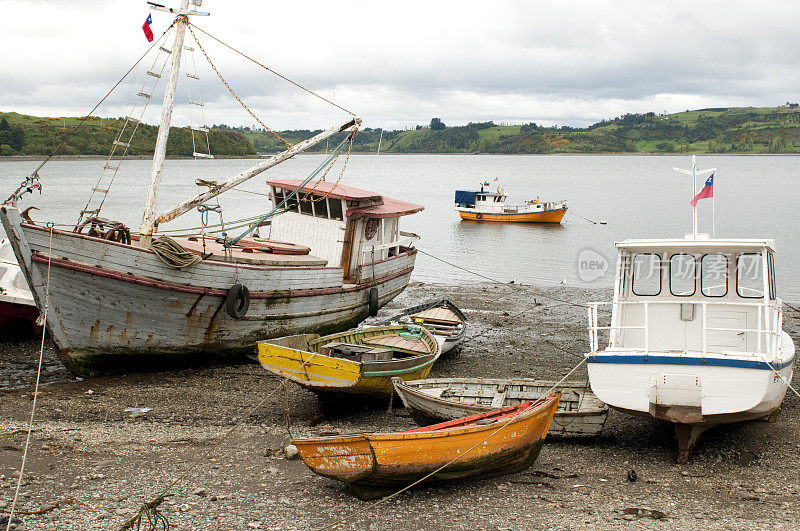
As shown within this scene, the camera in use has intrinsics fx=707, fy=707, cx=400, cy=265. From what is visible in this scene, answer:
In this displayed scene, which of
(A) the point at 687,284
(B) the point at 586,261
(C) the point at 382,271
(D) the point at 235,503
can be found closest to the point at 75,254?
(D) the point at 235,503

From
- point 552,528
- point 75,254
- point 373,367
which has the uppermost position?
point 75,254

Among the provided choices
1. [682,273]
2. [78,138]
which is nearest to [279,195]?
[682,273]

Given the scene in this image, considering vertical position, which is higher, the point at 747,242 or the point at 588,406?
the point at 747,242

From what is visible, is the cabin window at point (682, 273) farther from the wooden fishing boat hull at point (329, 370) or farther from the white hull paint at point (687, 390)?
the wooden fishing boat hull at point (329, 370)

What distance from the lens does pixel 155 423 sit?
12016 millimetres

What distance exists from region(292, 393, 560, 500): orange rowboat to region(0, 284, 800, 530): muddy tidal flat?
0.89 feet

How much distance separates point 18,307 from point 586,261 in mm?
29308

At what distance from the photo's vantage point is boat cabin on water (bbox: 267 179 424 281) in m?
18.4

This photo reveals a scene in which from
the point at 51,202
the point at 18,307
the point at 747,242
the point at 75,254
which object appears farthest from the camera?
the point at 51,202

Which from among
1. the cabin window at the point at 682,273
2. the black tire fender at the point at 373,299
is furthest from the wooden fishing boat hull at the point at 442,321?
the cabin window at the point at 682,273

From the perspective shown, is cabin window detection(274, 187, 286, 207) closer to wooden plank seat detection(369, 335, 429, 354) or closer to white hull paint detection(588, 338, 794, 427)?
wooden plank seat detection(369, 335, 429, 354)

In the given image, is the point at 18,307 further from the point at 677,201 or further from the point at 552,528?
the point at 677,201

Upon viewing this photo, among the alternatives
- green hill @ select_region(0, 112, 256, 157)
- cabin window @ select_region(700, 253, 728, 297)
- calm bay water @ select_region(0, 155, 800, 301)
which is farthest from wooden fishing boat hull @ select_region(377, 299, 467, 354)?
green hill @ select_region(0, 112, 256, 157)

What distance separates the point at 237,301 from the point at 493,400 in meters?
6.16
